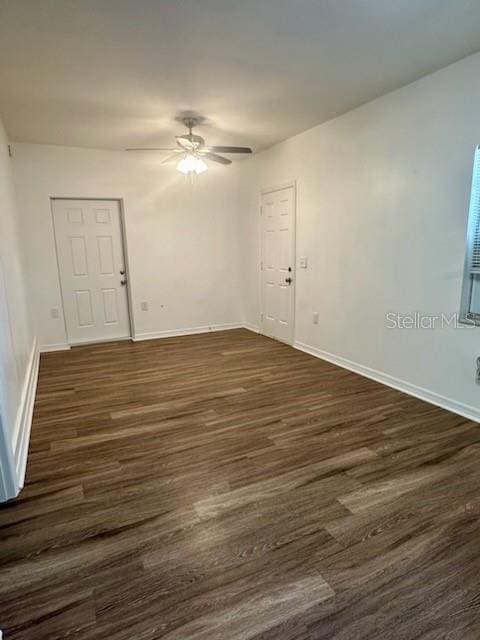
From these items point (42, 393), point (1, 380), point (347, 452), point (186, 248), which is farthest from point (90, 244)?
point (347, 452)

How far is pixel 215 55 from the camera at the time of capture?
8.20 feet

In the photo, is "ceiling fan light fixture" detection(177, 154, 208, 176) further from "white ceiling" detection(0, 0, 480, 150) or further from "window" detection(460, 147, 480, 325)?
"window" detection(460, 147, 480, 325)

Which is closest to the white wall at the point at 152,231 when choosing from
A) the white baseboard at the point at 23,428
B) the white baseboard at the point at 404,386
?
the white baseboard at the point at 23,428

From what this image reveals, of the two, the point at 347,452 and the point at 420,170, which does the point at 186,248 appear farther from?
the point at 347,452

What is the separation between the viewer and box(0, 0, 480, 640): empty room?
59.9 inches

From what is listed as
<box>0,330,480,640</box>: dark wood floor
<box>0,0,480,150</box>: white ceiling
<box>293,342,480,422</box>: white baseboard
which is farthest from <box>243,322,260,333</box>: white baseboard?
<box>0,0,480,150</box>: white ceiling

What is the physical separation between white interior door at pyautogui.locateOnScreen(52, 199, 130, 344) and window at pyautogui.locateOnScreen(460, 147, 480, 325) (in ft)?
13.9

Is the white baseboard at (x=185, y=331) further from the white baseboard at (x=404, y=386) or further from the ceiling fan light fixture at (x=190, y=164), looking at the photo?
the ceiling fan light fixture at (x=190, y=164)

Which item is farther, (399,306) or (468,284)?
(399,306)

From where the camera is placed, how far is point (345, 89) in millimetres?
3113

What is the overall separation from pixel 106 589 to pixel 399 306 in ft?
9.84

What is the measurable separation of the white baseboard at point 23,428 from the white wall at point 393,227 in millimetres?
3043

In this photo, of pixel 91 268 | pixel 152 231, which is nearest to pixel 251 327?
pixel 152 231

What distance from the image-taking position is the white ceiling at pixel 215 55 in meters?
2.04
